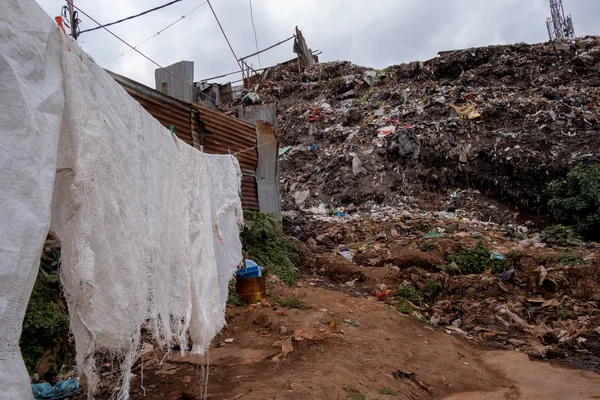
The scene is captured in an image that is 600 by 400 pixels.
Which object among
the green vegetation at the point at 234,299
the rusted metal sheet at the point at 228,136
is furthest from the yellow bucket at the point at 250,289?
the rusted metal sheet at the point at 228,136

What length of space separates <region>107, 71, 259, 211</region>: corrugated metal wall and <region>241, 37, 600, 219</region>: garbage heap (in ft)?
16.5

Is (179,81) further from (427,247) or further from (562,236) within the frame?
(562,236)

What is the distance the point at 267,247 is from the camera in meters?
7.30

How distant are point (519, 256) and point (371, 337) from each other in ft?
13.1

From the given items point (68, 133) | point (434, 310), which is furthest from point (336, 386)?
point (434, 310)

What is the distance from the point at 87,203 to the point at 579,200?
403 inches

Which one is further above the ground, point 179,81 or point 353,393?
point 179,81

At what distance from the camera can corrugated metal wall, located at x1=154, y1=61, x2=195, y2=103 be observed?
657cm

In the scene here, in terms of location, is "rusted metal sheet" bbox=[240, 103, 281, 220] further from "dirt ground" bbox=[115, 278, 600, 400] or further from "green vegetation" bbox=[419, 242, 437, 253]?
"dirt ground" bbox=[115, 278, 600, 400]

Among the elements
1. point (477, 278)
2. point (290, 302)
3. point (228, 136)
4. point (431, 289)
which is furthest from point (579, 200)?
point (228, 136)

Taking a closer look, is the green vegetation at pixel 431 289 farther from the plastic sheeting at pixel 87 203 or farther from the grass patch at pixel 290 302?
the plastic sheeting at pixel 87 203

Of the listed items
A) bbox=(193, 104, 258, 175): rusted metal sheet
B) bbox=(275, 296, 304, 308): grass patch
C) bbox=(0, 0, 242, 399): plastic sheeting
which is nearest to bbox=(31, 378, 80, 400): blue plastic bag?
bbox=(0, 0, 242, 399): plastic sheeting

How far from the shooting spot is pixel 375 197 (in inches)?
475

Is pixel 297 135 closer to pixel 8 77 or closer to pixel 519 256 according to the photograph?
pixel 519 256
